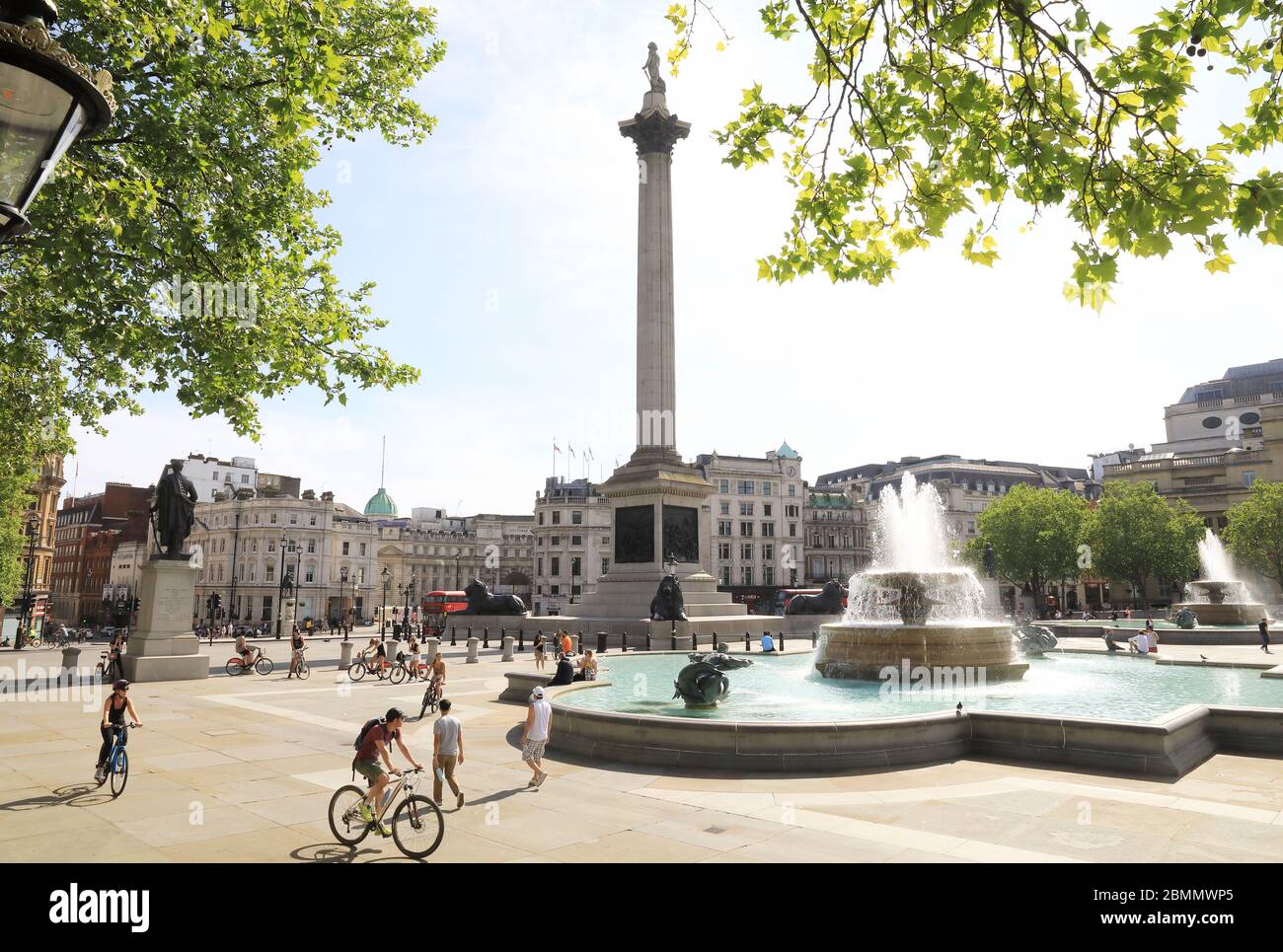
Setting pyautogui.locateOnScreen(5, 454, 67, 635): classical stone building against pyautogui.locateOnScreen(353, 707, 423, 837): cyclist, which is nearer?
pyautogui.locateOnScreen(353, 707, 423, 837): cyclist

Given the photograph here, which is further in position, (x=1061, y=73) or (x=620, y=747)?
(x=620, y=747)

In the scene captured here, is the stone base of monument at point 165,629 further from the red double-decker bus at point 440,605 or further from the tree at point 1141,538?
the tree at point 1141,538

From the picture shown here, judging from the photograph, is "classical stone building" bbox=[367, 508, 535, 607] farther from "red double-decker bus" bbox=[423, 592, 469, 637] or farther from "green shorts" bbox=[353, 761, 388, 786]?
"green shorts" bbox=[353, 761, 388, 786]

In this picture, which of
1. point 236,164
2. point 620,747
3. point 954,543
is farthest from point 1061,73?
point 954,543

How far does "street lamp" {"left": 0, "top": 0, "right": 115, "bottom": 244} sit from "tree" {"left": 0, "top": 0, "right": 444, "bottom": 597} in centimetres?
655

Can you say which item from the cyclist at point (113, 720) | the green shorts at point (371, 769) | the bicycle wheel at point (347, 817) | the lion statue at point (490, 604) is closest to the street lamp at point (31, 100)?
the green shorts at point (371, 769)

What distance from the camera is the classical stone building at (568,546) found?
99000mm

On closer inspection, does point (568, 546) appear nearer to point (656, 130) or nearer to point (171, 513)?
point (656, 130)

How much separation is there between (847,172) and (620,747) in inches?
347

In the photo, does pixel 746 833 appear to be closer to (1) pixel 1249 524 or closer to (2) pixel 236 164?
(2) pixel 236 164

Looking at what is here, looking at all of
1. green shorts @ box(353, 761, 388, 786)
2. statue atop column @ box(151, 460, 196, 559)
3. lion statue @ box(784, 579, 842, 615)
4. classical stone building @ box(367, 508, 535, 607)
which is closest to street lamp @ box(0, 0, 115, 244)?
green shorts @ box(353, 761, 388, 786)

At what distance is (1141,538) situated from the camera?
63.2 meters

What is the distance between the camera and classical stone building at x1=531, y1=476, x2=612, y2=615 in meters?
99.0
